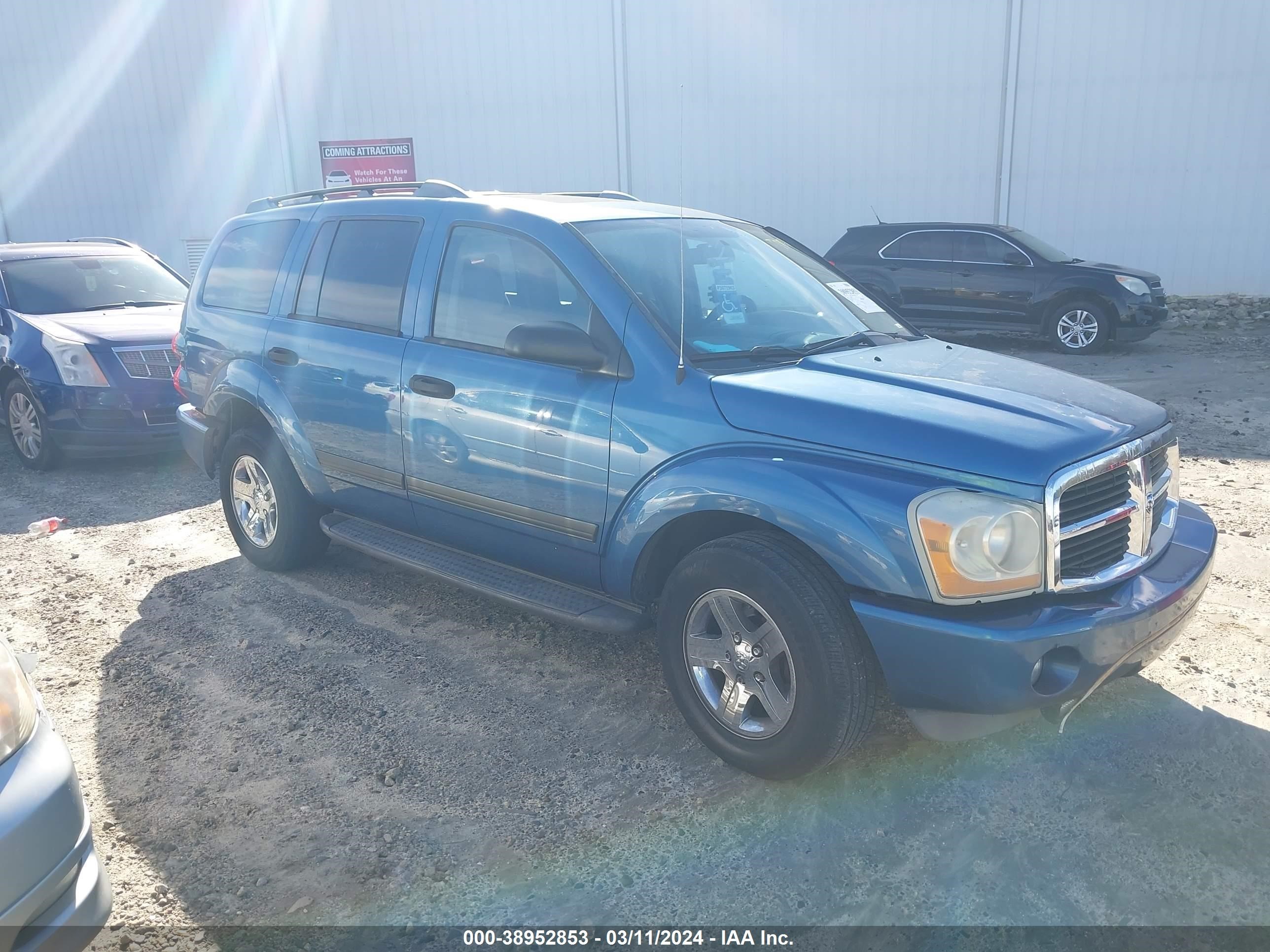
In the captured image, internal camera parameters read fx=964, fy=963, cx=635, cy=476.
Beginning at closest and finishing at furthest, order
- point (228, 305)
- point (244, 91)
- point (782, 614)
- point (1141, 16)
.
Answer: point (782, 614)
point (228, 305)
point (1141, 16)
point (244, 91)

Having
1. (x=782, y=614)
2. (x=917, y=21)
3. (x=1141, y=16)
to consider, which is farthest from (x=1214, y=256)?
(x=782, y=614)

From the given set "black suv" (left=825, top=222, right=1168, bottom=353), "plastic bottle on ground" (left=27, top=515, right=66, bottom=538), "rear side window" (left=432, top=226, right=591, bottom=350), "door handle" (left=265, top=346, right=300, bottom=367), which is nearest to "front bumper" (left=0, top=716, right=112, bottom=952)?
"rear side window" (left=432, top=226, right=591, bottom=350)

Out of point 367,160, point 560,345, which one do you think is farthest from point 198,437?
point 367,160

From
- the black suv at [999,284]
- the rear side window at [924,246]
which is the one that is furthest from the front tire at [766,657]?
the rear side window at [924,246]

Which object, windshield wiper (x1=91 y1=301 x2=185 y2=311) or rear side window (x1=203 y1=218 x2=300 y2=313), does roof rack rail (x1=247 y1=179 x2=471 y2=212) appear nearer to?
rear side window (x1=203 y1=218 x2=300 y2=313)

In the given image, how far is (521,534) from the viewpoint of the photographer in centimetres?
376

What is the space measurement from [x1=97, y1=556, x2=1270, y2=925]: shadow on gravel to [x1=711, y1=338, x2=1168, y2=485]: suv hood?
1113 millimetres

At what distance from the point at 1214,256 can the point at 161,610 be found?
52.8 ft

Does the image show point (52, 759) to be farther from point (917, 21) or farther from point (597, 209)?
point (917, 21)

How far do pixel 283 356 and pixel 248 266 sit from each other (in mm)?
773

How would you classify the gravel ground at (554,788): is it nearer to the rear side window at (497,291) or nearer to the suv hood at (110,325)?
the rear side window at (497,291)

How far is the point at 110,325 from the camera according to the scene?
7.52 m

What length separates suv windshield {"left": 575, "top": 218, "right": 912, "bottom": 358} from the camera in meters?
3.52

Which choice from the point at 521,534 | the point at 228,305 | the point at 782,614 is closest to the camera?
the point at 782,614
